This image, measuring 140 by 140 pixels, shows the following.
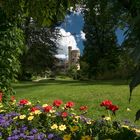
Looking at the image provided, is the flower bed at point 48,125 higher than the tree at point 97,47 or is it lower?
lower

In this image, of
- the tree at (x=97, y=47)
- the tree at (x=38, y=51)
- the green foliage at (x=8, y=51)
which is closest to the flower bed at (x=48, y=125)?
the green foliage at (x=8, y=51)

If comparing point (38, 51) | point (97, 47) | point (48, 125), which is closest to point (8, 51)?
point (48, 125)

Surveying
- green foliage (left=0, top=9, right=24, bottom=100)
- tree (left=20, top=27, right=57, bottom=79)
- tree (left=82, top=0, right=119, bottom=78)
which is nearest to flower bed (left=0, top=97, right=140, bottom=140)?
green foliage (left=0, top=9, right=24, bottom=100)

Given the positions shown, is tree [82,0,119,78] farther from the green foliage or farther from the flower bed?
the flower bed

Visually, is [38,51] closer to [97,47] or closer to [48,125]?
[97,47]

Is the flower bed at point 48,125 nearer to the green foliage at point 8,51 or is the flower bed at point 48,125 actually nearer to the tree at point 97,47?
the green foliage at point 8,51

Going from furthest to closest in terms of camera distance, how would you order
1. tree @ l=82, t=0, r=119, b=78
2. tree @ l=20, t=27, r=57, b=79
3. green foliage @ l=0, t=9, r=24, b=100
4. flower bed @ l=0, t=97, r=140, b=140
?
1. tree @ l=82, t=0, r=119, b=78
2. tree @ l=20, t=27, r=57, b=79
3. green foliage @ l=0, t=9, r=24, b=100
4. flower bed @ l=0, t=97, r=140, b=140

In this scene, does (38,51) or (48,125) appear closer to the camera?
(48,125)

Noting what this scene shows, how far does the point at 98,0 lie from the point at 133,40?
15.8 feet

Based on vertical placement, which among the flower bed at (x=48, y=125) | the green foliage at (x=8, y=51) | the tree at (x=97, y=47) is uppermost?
the tree at (x=97, y=47)

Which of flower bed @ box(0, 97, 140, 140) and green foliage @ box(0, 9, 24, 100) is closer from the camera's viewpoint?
flower bed @ box(0, 97, 140, 140)

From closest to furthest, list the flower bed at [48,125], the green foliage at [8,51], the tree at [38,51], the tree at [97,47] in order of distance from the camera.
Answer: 1. the flower bed at [48,125]
2. the green foliage at [8,51]
3. the tree at [38,51]
4. the tree at [97,47]

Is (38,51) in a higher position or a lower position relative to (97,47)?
lower

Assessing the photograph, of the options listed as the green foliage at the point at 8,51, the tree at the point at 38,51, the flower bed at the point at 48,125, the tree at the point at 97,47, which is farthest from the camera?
the tree at the point at 97,47
